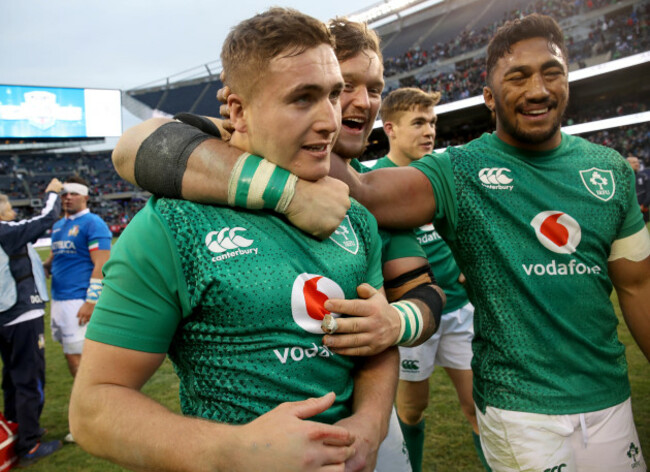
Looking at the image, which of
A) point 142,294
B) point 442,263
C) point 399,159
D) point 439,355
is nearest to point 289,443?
point 142,294

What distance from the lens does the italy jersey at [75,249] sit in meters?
5.45

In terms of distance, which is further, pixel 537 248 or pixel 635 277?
pixel 635 277

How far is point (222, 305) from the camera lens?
4.24 ft

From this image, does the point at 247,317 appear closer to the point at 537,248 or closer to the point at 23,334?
the point at 537,248

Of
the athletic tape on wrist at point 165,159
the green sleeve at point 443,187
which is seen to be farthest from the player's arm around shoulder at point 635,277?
the athletic tape on wrist at point 165,159

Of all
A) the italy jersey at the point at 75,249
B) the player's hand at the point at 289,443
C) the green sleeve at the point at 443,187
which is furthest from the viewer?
the italy jersey at the point at 75,249

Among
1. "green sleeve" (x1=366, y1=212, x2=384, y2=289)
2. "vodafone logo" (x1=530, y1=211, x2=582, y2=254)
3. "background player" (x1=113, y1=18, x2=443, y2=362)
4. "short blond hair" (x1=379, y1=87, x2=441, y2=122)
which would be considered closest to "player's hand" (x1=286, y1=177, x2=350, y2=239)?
"background player" (x1=113, y1=18, x2=443, y2=362)

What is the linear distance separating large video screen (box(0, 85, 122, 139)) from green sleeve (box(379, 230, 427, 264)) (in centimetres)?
4788

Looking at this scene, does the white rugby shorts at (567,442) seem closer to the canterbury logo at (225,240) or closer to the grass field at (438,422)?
the canterbury logo at (225,240)

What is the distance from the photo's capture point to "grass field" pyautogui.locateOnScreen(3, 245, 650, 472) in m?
3.79

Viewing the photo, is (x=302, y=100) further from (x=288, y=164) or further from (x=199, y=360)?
(x=199, y=360)

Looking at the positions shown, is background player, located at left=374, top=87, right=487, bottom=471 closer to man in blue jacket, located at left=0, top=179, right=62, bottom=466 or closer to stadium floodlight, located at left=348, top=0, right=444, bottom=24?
man in blue jacket, located at left=0, top=179, right=62, bottom=466

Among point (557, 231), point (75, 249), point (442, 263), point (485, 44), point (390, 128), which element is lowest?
point (75, 249)

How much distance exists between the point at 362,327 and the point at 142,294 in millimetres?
627
